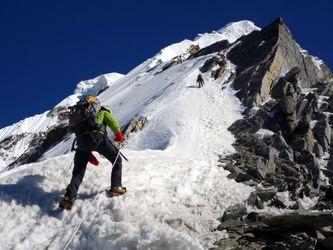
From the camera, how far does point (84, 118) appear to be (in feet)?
39.7

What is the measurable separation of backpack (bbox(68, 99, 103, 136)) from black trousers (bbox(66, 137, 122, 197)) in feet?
1.63

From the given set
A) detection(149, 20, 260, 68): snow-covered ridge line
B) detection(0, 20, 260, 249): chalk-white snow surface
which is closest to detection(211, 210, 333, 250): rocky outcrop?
detection(0, 20, 260, 249): chalk-white snow surface

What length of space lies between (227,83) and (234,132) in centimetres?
1297

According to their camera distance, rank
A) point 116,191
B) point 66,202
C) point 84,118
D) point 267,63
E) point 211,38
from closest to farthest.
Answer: point 66,202 < point 116,191 < point 84,118 < point 267,63 < point 211,38

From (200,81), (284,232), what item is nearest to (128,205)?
(284,232)

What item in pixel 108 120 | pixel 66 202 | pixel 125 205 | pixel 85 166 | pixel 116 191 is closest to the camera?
pixel 125 205

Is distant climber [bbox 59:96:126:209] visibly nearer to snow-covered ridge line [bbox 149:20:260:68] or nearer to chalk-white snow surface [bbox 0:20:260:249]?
chalk-white snow surface [bbox 0:20:260:249]

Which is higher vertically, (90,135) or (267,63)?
(267,63)

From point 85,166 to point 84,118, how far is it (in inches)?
48.0

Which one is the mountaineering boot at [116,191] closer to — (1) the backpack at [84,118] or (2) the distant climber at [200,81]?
(1) the backpack at [84,118]

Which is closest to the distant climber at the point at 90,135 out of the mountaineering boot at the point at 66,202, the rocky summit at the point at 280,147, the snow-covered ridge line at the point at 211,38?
the mountaineering boot at the point at 66,202

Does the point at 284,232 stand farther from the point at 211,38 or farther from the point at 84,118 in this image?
the point at 211,38

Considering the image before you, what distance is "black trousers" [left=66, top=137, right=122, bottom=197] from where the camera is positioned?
38.9 ft

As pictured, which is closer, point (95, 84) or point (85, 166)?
point (85, 166)
